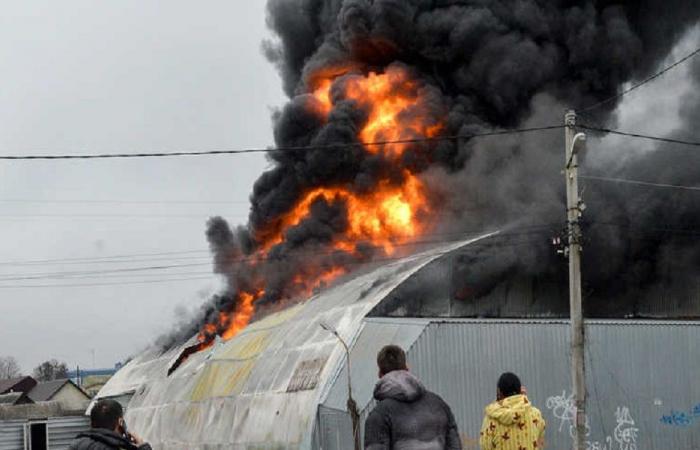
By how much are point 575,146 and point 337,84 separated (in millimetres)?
20727

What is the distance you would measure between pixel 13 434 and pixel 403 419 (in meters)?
21.4

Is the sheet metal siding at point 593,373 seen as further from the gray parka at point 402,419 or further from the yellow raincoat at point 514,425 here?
the gray parka at point 402,419

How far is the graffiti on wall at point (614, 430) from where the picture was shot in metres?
23.3

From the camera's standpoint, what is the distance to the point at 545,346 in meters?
23.8

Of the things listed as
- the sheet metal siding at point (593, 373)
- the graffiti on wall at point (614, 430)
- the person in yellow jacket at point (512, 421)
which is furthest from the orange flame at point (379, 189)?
the person in yellow jacket at point (512, 421)

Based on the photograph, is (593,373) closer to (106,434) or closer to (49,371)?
(106,434)

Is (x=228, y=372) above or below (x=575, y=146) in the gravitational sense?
below

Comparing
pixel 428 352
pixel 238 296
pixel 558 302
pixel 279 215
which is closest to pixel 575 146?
pixel 428 352

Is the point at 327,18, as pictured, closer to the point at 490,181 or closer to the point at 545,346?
the point at 490,181

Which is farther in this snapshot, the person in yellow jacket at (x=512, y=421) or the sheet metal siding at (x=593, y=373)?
the sheet metal siding at (x=593, y=373)

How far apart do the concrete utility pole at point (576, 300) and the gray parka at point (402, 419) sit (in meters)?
13.7

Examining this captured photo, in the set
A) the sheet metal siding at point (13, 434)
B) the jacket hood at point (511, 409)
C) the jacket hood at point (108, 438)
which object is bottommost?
the sheet metal siding at point (13, 434)

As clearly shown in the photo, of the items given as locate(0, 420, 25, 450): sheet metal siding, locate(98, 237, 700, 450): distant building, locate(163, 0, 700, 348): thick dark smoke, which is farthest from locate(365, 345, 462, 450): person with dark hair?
locate(163, 0, 700, 348): thick dark smoke

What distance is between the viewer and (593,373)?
2425 centimetres
